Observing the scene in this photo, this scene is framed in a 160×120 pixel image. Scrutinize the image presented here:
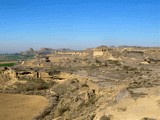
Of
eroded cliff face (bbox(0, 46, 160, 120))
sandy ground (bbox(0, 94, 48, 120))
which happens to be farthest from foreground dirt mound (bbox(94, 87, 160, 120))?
sandy ground (bbox(0, 94, 48, 120))

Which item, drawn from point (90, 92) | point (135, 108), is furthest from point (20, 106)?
point (135, 108)

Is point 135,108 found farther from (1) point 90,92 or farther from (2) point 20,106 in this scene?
(2) point 20,106

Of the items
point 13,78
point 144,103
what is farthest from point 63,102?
point 13,78

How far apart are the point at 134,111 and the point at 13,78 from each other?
27674 millimetres

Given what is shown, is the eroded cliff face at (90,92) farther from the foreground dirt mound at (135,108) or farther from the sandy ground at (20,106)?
the sandy ground at (20,106)

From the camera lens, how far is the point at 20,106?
99.8 ft

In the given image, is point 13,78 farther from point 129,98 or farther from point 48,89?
point 129,98

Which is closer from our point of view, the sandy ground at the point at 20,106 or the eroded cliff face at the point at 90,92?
the eroded cliff face at the point at 90,92

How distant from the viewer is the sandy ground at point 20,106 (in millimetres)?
26344

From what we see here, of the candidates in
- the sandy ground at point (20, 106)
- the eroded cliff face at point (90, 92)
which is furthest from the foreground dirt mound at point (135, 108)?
the sandy ground at point (20, 106)

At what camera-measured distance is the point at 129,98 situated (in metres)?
18.9

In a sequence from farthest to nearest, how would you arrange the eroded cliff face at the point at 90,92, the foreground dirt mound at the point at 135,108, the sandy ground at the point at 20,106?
1. the sandy ground at the point at 20,106
2. the eroded cliff face at the point at 90,92
3. the foreground dirt mound at the point at 135,108

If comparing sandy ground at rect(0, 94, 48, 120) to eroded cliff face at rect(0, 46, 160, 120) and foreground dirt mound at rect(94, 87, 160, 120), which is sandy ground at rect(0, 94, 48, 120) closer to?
eroded cliff face at rect(0, 46, 160, 120)

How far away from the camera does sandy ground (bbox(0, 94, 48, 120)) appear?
1037 inches
